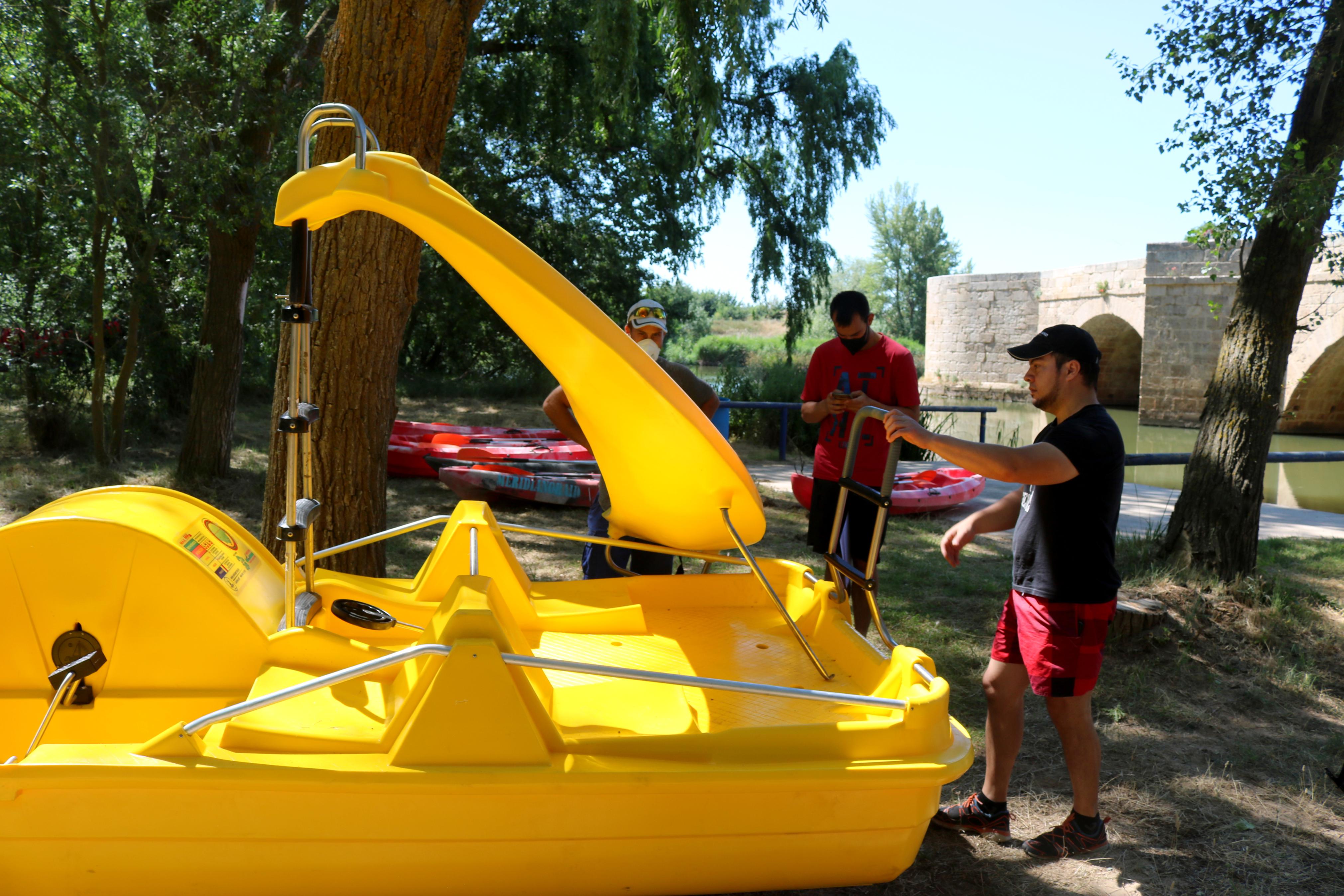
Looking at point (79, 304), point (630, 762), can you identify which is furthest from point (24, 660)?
point (79, 304)

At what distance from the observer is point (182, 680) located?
2357 mm

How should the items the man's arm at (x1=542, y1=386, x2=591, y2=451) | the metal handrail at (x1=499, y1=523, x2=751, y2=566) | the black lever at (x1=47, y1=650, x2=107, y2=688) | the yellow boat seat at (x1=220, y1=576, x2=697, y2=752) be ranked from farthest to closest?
the man's arm at (x1=542, y1=386, x2=591, y2=451) → the metal handrail at (x1=499, y1=523, x2=751, y2=566) → the black lever at (x1=47, y1=650, x2=107, y2=688) → the yellow boat seat at (x1=220, y1=576, x2=697, y2=752)

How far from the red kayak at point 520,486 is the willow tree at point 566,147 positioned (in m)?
3.08

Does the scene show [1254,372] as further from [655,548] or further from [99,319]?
[99,319]

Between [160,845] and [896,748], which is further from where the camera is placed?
[896,748]

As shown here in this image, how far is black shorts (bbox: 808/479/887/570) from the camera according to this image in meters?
4.08

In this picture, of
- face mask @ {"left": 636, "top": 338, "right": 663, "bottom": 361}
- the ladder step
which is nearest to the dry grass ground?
the ladder step

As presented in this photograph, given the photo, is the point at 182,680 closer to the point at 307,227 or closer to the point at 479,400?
the point at 307,227

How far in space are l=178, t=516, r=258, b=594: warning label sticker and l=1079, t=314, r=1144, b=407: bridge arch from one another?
2584 centimetres

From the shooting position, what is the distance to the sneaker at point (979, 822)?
9.50 ft

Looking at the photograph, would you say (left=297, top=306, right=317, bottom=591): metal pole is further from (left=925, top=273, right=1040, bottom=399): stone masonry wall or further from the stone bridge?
(left=925, top=273, right=1040, bottom=399): stone masonry wall

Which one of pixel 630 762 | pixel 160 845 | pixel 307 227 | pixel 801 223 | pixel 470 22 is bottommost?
pixel 160 845

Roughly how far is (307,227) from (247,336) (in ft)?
36.7

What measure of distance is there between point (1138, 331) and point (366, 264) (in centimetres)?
2557
